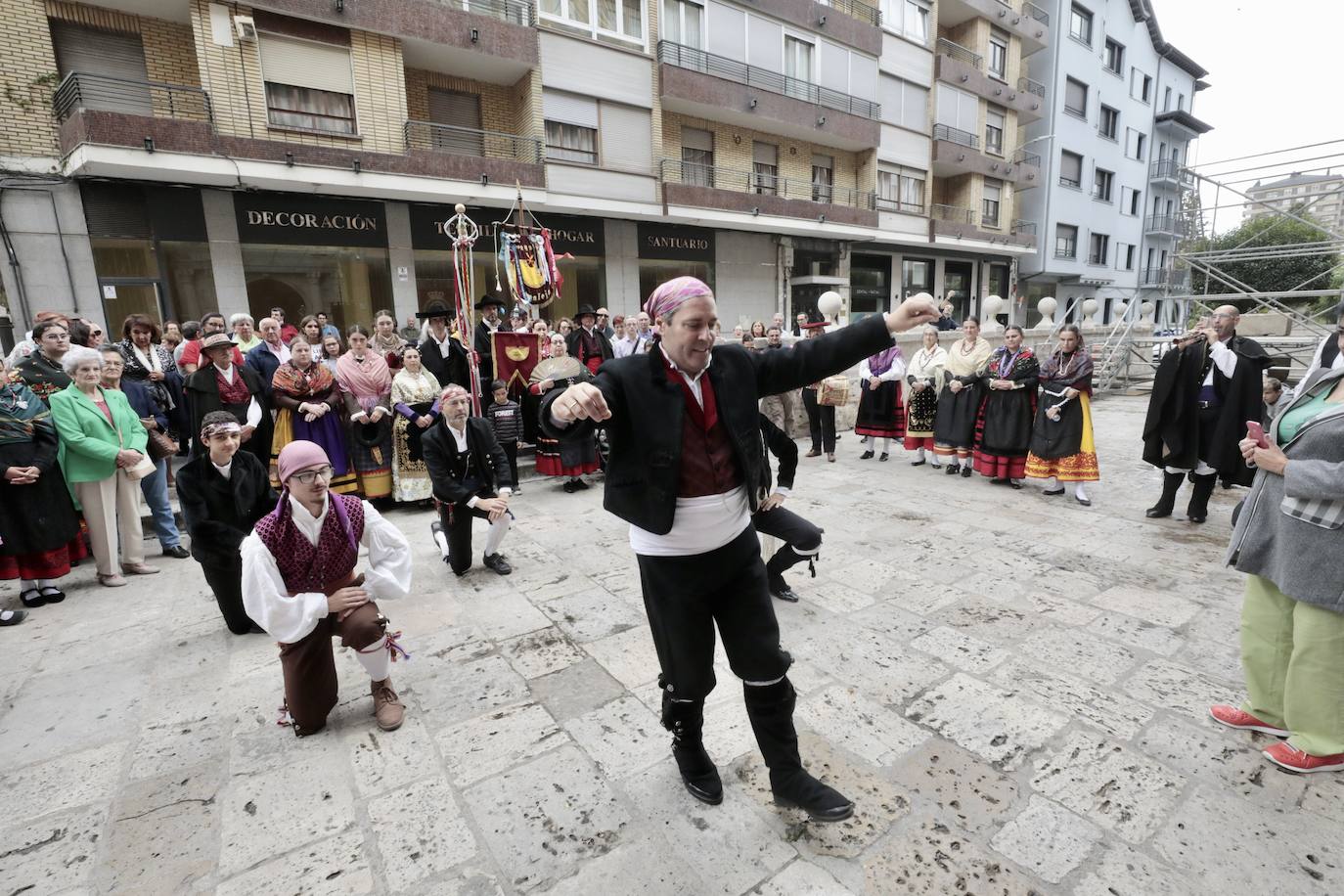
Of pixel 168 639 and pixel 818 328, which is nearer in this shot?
pixel 168 639

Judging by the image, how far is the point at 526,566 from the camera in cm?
523

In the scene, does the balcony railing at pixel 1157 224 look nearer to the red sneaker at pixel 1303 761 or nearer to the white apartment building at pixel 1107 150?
the white apartment building at pixel 1107 150

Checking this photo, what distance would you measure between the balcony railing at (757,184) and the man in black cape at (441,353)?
35.2ft

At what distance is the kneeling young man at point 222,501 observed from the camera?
12.8 feet

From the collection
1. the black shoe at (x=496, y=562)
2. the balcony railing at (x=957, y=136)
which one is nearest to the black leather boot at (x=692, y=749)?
the black shoe at (x=496, y=562)

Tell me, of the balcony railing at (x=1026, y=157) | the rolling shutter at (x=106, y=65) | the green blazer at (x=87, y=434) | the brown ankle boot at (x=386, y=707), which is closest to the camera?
the brown ankle boot at (x=386, y=707)

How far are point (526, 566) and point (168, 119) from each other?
11131mm

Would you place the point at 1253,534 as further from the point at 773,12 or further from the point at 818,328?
the point at 773,12

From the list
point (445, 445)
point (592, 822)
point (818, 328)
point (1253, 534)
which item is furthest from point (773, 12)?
point (592, 822)

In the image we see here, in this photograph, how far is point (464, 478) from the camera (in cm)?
518

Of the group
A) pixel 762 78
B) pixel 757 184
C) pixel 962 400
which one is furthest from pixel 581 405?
pixel 762 78

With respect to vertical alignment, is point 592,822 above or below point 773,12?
below

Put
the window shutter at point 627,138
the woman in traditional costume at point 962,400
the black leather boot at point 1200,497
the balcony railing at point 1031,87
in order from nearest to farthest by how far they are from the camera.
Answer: the black leather boot at point 1200,497, the woman in traditional costume at point 962,400, the window shutter at point 627,138, the balcony railing at point 1031,87

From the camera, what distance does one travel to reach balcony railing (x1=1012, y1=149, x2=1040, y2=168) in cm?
2654
